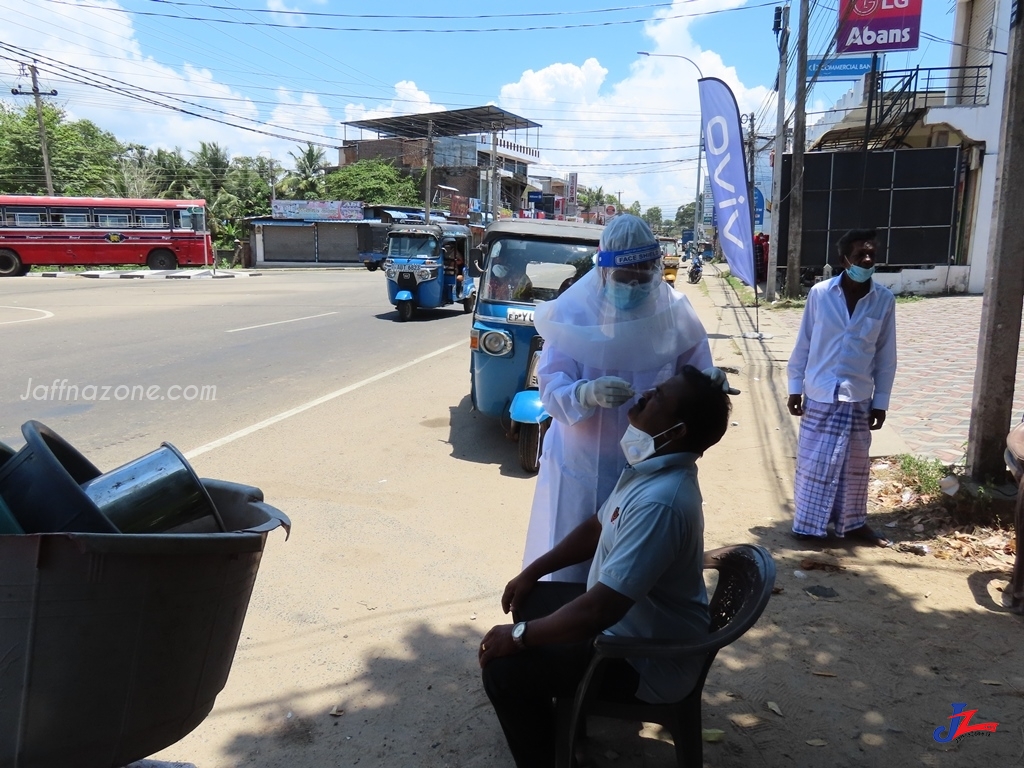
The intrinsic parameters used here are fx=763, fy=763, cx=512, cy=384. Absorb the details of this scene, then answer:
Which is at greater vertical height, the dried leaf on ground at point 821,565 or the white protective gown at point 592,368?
the white protective gown at point 592,368

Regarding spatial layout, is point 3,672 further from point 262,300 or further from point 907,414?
point 262,300

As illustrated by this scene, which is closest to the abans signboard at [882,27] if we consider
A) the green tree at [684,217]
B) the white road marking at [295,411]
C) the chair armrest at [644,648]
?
the white road marking at [295,411]

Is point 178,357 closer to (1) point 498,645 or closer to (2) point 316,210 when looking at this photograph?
(1) point 498,645

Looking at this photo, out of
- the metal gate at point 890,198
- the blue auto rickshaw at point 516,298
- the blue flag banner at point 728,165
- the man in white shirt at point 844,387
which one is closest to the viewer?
the man in white shirt at point 844,387

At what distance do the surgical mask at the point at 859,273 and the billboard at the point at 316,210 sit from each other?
4102 centimetres

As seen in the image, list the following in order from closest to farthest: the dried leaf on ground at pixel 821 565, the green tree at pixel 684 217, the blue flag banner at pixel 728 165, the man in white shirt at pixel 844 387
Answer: the dried leaf on ground at pixel 821 565
the man in white shirt at pixel 844 387
the blue flag banner at pixel 728 165
the green tree at pixel 684 217

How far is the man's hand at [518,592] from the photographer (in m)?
2.41

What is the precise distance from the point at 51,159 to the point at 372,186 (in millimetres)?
17494

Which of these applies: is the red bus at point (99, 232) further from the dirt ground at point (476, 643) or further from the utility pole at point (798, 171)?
the dirt ground at point (476, 643)

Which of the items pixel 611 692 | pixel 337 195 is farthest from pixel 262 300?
pixel 337 195

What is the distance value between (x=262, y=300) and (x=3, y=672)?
17.8 meters

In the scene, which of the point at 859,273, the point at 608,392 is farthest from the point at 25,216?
the point at 608,392

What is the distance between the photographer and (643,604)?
6.75 ft

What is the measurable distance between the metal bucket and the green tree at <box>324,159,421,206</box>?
4817 cm
